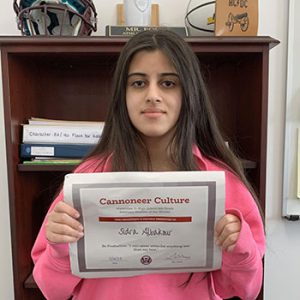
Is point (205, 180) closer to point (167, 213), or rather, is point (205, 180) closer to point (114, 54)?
point (167, 213)

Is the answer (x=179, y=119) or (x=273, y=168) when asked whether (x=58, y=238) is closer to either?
(x=179, y=119)

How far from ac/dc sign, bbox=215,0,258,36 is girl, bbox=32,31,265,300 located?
0.27 metres

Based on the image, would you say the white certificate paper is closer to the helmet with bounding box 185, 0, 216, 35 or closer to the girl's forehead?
the girl's forehead

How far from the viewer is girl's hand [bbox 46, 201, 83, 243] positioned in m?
0.64

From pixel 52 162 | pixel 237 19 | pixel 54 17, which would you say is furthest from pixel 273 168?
pixel 54 17

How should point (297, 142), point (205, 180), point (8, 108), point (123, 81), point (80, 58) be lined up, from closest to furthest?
1. point (205, 180)
2. point (123, 81)
3. point (8, 108)
4. point (80, 58)
5. point (297, 142)

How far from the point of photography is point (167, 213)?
651mm

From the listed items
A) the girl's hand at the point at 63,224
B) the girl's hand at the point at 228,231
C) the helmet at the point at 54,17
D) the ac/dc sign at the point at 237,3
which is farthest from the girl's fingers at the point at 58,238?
the ac/dc sign at the point at 237,3

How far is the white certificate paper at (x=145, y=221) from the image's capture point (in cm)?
63

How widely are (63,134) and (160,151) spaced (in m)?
0.38

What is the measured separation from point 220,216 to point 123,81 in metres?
0.35

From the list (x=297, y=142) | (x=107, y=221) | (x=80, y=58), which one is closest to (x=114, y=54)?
(x=80, y=58)

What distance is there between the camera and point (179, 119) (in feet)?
2.50

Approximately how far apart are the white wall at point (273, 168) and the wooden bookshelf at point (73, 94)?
0.56 ft
